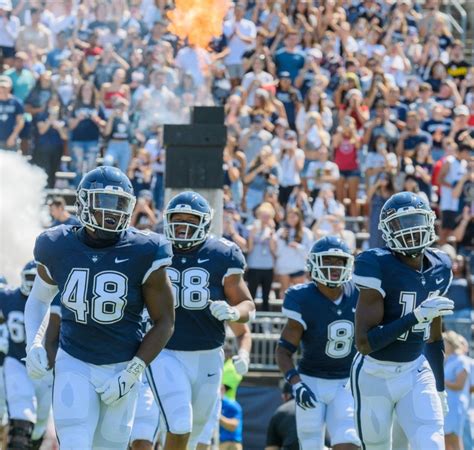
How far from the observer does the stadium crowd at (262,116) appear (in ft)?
51.3

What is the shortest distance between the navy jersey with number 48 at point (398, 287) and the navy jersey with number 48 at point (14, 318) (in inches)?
182

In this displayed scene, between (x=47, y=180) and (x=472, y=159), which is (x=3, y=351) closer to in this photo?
(x=47, y=180)

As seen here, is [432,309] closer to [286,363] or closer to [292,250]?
[286,363]

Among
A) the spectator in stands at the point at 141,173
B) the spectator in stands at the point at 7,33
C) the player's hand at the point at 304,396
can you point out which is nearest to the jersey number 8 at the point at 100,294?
the player's hand at the point at 304,396

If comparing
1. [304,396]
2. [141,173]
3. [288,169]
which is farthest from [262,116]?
[304,396]

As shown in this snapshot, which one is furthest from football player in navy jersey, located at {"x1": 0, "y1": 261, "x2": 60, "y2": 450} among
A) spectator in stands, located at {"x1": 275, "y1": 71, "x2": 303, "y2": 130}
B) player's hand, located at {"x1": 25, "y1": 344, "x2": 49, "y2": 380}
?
spectator in stands, located at {"x1": 275, "y1": 71, "x2": 303, "y2": 130}

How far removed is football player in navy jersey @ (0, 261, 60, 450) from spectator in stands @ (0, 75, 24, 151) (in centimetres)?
505

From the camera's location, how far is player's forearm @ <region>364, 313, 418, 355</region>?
7.31 metres

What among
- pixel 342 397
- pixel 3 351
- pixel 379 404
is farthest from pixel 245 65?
pixel 379 404

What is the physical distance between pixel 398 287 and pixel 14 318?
4.86 meters

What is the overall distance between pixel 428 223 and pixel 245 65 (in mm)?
10641

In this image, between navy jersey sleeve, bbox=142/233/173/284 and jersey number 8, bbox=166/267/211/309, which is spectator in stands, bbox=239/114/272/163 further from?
navy jersey sleeve, bbox=142/233/173/284

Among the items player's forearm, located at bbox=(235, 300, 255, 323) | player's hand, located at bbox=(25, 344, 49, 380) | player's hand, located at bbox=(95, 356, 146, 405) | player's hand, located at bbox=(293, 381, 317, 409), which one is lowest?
player's hand, located at bbox=(95, 356, 146, 405)

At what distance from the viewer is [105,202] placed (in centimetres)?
700
